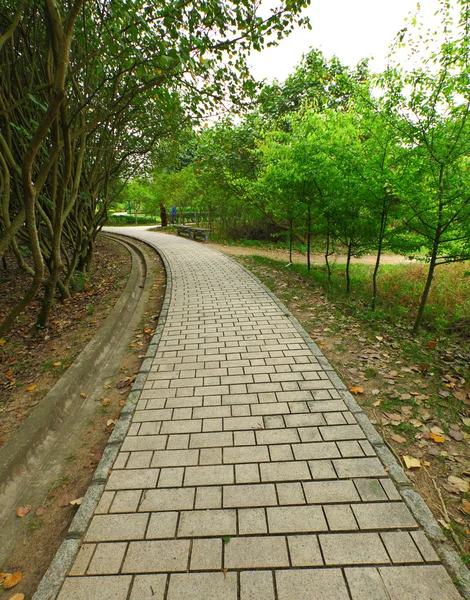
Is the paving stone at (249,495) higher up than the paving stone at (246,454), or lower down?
lower down

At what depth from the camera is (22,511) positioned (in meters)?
2.32

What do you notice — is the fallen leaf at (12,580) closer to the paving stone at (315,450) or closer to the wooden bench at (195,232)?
the paving stone at (315,450)

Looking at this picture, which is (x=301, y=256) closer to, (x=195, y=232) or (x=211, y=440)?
(x=195, y=232)

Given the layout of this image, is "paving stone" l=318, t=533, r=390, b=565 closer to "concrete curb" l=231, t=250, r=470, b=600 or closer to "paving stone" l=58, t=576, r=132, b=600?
"concrete curb" l=231, t=250, r=470, b=600

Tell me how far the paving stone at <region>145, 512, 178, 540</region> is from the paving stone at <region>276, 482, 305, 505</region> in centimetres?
77

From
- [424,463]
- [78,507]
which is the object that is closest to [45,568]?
[78,507]

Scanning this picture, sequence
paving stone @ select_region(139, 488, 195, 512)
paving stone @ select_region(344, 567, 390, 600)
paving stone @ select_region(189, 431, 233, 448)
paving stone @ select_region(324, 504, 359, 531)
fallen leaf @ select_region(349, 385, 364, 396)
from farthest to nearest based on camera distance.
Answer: fallen leaf @ select_region(349, 385, 364, 396)
paving stone @ select_region(189, 431, 233, 448)
paving stone @ select_region(139, 488, 195, 512)
paving stone @ select_region(324, 504, 359, 531)
paving stone @ select_region(344, 567, 390, 600)

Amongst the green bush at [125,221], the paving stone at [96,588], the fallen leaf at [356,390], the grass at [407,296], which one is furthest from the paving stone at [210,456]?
the green bush at [125,221]

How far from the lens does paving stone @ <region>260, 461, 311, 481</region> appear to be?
7.79 ft

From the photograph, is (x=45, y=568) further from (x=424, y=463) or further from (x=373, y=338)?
(x=373, y=338)

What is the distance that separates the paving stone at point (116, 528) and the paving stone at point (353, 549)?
3.99ft

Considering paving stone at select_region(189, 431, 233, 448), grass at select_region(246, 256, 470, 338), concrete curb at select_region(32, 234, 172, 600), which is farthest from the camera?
grass at select_region(246, 256, 470, 338)

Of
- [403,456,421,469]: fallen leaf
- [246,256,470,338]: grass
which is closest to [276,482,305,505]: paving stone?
[403,456,421,469]: fallen leaf

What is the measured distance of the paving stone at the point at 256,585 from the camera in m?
1.69
